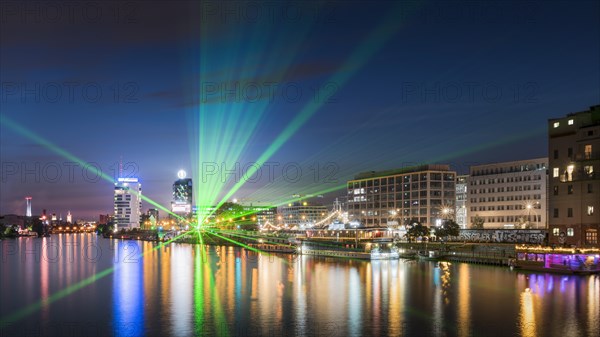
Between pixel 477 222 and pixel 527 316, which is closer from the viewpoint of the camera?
pixel 527 316

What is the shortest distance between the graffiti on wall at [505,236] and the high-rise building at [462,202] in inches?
1404

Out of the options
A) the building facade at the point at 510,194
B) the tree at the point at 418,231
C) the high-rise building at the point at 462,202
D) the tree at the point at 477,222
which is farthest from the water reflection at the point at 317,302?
the high-rise building at the point at 462,202

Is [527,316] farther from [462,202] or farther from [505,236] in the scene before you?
[462,202]

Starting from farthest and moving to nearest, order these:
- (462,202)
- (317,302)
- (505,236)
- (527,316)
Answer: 1. (462,202)
2. (505,236)
3. (317,302)
4. (527,316)

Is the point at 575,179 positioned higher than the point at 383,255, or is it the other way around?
the point at 575,179

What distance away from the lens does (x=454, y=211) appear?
14162 centimetres

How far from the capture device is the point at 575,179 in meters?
64.7

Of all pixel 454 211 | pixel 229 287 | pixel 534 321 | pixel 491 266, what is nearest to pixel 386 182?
pixel 454 211

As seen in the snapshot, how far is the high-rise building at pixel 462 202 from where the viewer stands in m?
142

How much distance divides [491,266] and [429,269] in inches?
293

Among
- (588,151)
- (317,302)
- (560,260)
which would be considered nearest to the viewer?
(317,302)

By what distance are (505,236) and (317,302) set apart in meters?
61.0

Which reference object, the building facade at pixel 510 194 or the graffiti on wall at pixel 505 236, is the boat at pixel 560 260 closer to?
the graffiti on wall at pixel 505 236

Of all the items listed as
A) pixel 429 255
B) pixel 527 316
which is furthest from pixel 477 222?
pixel 527 316
